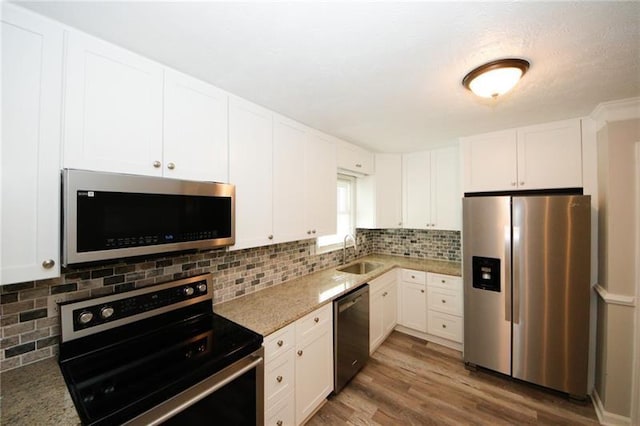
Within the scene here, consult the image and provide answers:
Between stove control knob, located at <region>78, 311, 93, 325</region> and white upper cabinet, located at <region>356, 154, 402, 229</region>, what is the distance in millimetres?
2778

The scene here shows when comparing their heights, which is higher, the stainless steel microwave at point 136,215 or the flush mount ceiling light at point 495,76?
the flush mount ceiling light at point 495,76

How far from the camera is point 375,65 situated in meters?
1.29

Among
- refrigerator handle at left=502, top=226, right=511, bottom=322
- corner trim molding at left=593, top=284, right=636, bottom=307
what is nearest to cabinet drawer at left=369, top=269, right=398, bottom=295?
refrigerator handle at left=502, top=226, right=511, bottom=322

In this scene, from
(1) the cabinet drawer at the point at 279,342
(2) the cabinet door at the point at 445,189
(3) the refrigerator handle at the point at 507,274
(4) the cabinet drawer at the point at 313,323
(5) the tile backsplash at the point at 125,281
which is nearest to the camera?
(5) the tile backsplash at the point at 125,281

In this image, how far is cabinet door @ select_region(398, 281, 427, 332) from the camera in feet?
9.49

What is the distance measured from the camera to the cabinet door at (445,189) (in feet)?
9.58

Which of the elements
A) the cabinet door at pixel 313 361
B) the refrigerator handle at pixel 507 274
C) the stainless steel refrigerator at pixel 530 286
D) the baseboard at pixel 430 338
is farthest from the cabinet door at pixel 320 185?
the baseboard at pixel 430 338

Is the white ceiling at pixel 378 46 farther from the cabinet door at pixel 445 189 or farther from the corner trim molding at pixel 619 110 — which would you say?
the cabinet door at pixel 445 189

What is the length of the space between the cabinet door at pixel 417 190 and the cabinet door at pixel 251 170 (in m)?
2.16

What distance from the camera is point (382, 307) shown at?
275 cm

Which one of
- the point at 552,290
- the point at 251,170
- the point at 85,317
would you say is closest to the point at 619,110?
the point at 552,290

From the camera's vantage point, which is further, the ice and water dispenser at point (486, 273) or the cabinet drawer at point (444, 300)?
the cabinet drawer at point (444, 300)

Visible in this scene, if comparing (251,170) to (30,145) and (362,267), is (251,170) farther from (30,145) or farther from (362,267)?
(362,267)

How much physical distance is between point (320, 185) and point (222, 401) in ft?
5.62
